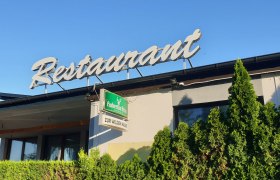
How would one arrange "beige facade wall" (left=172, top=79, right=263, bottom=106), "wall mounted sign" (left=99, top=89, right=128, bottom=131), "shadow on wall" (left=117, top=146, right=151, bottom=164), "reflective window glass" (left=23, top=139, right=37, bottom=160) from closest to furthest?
"wall mounted sign" (left=99, top=89, right=128, bottom=131) < "beige facade wall" (left=172, top=79, right=263, bottom=106) < "shadow on wall" (left=117, top=146, right=151, bottom=164) < "reflective window glass" (left=23, top=139, right=37, bottom=160)

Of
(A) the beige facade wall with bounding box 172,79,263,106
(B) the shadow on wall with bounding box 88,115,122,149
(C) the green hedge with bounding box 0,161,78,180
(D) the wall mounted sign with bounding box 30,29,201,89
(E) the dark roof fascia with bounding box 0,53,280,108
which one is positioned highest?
(D) the wall mounted sign with bounding box 30,29,201,89

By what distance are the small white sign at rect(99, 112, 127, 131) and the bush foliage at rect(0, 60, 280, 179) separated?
1.15 metres

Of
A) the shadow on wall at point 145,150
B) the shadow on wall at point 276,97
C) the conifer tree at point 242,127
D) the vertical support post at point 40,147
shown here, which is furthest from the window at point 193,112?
the vertical support post at point 40,147

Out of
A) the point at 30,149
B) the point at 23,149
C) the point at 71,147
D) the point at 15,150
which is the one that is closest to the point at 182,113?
the point at 71,147

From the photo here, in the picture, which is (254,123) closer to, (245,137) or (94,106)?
(245,137)

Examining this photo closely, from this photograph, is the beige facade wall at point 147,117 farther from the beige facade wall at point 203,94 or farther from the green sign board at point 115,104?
the green sign board at point 115,104

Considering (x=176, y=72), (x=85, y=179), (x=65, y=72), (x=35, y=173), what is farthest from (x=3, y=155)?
(x=176, y=72)

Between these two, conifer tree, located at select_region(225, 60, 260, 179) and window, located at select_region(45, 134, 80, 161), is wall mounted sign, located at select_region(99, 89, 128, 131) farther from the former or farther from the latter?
window, located at select_region(45, 134, 80, 161)

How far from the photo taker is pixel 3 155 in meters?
19.7

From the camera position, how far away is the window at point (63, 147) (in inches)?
668

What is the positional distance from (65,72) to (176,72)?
16.1 feet

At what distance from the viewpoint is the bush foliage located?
698cm

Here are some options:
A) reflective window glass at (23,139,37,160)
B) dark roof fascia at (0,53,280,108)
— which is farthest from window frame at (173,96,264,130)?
reflective window glass at (23,139,37,160)

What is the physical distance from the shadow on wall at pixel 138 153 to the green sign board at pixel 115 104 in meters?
1.07
